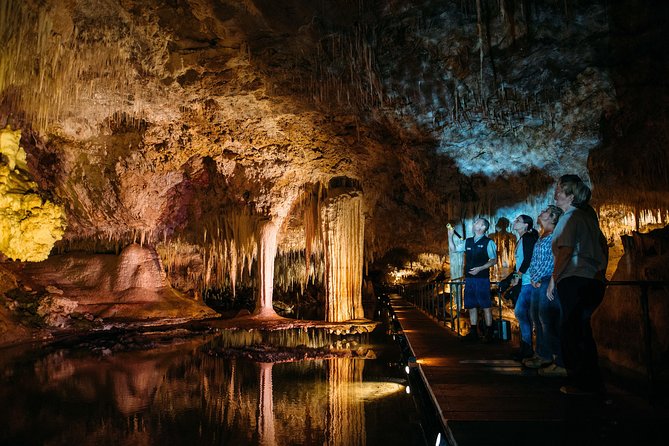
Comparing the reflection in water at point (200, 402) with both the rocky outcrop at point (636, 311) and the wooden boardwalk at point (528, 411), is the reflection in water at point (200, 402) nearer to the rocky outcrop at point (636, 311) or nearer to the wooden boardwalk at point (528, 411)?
the wooden boardwalk at point (528, 411)

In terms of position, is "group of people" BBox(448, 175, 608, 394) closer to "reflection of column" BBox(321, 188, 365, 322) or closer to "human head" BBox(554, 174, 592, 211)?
"human head" BBox(554, 174, 592, 211)

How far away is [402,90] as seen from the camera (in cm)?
820

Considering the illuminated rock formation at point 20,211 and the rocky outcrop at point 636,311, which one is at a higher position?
the illuminated rock formation at point 20,211

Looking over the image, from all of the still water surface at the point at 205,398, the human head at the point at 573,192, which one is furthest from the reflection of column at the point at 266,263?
the human head at the point at 573,192

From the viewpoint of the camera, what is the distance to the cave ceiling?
22.2ft

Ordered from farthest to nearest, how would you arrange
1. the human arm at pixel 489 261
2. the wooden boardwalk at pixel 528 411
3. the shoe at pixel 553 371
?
the human arm at pixel 489 261, the shoe at pixel 553 371, the wooden boardwalk at pixel 528 411

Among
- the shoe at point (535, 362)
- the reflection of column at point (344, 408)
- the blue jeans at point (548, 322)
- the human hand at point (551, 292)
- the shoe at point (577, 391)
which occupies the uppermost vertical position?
the human hand at point (551, 292)

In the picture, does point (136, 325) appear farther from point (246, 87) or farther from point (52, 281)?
point (246, 87)

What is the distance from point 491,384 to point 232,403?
2.44 meters

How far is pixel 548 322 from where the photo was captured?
3.95 metres

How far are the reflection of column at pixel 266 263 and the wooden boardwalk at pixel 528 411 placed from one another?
10.5m

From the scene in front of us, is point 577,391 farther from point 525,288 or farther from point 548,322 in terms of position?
point 525,288

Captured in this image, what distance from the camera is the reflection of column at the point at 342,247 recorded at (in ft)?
42.5

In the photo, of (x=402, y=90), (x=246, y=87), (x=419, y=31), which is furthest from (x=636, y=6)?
(x=246, y=87)
